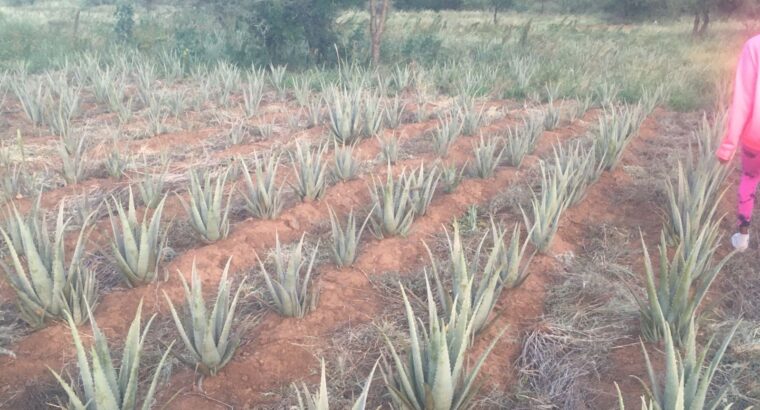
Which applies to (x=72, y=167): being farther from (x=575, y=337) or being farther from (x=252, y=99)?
(x=575, y=337)

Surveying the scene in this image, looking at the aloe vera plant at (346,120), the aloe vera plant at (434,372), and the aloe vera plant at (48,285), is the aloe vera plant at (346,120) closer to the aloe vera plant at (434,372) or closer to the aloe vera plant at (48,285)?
the aloe vera plant at (48,285)

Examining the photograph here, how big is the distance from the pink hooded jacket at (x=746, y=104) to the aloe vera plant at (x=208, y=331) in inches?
113

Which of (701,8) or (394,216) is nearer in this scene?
(394,216)

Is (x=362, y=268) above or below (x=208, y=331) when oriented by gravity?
below

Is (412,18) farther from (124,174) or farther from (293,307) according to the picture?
(293,307)

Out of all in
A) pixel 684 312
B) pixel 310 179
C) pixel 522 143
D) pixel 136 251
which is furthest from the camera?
pixel 522 143

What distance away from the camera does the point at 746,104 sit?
3.30m

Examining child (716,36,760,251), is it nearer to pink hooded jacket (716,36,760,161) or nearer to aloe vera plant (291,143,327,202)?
pink hooded jacket (716,36,760,161)

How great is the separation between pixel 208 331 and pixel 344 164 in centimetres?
240

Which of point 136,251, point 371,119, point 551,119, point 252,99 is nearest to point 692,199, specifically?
point 551,119

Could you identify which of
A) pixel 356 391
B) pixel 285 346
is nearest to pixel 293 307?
pixel 285 346

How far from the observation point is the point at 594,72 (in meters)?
9.09

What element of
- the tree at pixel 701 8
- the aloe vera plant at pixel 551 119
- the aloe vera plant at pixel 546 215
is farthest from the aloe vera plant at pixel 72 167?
the tree at pixel 701 8

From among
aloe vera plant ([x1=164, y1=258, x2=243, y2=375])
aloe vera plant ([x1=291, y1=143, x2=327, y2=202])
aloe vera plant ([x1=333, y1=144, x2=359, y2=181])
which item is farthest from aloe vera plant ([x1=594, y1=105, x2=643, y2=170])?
aloe vera plant ([x1=164, y1=258, x2=243, y2=375])
